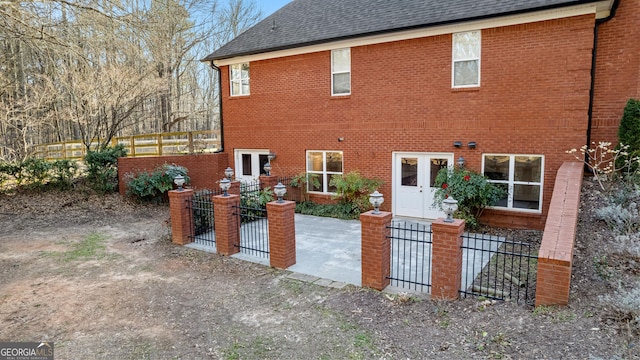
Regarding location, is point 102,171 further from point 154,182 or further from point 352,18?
point 352,18

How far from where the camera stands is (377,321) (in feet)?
17.2

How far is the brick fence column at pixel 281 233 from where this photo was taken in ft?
24.2

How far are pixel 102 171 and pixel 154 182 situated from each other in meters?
2.50

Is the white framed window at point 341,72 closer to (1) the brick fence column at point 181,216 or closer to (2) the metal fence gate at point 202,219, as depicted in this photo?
(2) the metal fence gate at point 202,219

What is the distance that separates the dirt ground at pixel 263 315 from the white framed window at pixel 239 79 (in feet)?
26.4

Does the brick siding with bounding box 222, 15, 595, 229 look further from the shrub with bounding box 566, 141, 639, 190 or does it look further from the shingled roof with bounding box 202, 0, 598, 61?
the shingled roof with bounding box 202, 0, 598, 61

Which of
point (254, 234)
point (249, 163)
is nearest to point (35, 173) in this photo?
point (249, 163)

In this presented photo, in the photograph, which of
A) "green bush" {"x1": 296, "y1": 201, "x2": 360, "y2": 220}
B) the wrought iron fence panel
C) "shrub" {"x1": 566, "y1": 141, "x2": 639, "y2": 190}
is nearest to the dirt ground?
the wrought iron fence panel

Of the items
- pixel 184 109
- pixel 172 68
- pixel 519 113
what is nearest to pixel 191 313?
pixel 519 113

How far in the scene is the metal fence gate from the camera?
9406 mm

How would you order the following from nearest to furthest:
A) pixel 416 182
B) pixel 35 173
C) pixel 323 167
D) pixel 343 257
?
pixel 343 257, pixel 416 182, pixel 323 167, pixel 35 173

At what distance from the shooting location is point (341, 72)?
1245 cm

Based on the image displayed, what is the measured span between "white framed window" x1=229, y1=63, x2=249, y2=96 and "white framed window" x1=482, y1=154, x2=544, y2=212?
898 centimetres

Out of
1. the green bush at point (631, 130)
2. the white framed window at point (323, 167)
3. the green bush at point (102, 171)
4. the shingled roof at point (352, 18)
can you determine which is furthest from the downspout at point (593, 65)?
the green bush at point (102, 171)
